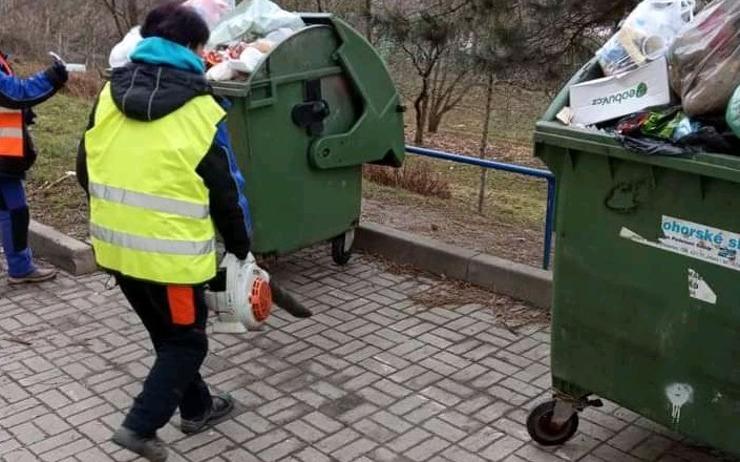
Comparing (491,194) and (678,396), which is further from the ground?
(678,396)

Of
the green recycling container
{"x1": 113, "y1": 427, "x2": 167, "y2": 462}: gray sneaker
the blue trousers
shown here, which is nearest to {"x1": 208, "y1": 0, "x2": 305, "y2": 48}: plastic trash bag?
the green recycling container

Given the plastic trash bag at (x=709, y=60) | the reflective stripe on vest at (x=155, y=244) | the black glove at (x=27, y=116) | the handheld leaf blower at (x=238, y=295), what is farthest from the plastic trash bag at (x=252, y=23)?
the plastic trash bag at (x=709, y=60)

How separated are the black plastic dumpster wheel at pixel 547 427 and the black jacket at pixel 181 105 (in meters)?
1.38

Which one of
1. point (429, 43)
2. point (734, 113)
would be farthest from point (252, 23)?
point (429, 43)

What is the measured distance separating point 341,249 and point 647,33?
2683mm

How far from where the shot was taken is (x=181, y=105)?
291 centimetres

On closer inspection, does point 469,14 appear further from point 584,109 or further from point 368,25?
point 584,109

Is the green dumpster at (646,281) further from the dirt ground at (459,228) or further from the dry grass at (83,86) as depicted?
the dry grass at (83,86)

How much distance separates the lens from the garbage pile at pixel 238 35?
4.38 m

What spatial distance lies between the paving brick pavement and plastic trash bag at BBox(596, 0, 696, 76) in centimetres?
150

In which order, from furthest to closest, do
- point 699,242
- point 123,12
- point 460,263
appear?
point 123,12
point 460,263
point 699,242

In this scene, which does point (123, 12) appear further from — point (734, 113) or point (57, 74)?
point (734, 113)

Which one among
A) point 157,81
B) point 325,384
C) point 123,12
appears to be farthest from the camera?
point 123,12

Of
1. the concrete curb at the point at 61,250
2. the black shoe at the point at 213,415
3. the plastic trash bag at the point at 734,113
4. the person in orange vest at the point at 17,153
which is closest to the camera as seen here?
the plastic trash bag at the point at 734,113
